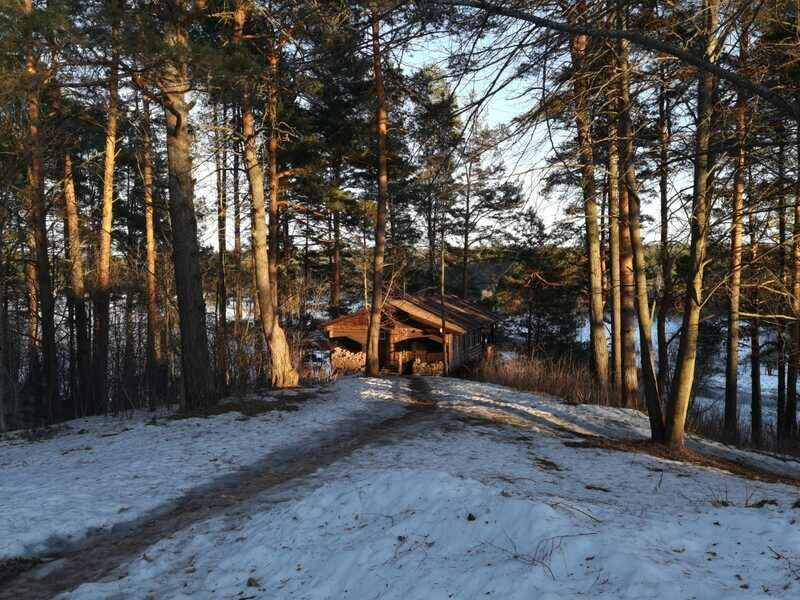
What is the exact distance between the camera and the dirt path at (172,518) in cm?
414

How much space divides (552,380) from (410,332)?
9.77 meters

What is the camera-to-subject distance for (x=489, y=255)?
3734cm

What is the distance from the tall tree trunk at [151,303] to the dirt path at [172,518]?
22.0 feet

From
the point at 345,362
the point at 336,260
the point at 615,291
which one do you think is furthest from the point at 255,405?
the point at 336,260

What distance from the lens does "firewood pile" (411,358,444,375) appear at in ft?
86.4

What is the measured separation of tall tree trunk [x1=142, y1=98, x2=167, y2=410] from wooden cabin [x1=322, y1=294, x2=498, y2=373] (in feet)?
24.2

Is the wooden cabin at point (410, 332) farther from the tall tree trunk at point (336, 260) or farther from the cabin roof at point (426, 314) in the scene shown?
the tall tree trunk at point (336, 260)

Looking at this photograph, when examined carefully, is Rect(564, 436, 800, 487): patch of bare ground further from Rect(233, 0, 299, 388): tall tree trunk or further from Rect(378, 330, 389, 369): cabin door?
Rect(378, 330, 389, 369): cabin door

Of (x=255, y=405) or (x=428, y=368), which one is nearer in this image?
(x=255, y=405)

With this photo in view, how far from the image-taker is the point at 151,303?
2034 centimetres

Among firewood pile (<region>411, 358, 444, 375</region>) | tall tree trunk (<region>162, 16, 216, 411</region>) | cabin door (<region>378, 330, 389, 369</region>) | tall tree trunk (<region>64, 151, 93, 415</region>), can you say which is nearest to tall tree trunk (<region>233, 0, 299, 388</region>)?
tall tree trunk (<region>162, 16, 216, 411</region>)

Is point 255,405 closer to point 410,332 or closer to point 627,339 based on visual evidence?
point 627,339

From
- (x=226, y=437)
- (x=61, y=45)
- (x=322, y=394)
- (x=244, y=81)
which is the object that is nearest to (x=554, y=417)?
(x=322, y=394)

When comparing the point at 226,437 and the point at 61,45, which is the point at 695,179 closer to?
the point at 226,437
